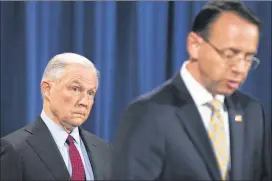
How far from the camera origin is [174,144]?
0.85 meters

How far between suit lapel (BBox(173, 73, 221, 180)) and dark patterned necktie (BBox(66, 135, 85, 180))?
59 cm

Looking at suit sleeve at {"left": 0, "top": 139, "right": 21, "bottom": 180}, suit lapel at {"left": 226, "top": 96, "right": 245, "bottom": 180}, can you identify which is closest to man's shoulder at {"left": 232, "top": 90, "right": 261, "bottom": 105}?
suit lapel at {"left": 226, "top": 96, "right": 245, "bottom": 180}

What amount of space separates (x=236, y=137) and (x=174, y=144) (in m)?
0.10

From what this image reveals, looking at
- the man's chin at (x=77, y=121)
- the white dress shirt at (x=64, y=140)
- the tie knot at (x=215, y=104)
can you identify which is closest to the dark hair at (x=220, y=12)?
the tie knot at (x=215, y=104)

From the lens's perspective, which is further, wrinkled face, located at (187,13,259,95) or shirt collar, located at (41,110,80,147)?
shirt collar, located at (41,110,80,147)

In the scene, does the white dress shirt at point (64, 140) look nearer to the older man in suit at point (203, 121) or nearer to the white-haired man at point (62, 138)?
the white-haired man at point (62, 138)

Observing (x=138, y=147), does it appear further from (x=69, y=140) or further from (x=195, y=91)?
(x=69, y=140)

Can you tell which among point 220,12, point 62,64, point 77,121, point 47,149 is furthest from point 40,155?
point 220,12

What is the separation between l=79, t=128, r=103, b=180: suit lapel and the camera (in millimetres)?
1439

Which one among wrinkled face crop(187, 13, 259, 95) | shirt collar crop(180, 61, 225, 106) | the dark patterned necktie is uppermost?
wrinkled face crop(187, 13, 259, 95)

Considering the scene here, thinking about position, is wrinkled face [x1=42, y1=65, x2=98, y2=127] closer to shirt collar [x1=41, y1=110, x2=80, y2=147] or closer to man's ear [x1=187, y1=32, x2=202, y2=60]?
shirt collar [x1=41, y1=110, x2=80, y2=147]

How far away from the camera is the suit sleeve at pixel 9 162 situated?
1333mm

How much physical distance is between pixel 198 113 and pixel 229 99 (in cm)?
7

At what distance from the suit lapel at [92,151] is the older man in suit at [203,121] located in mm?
580
